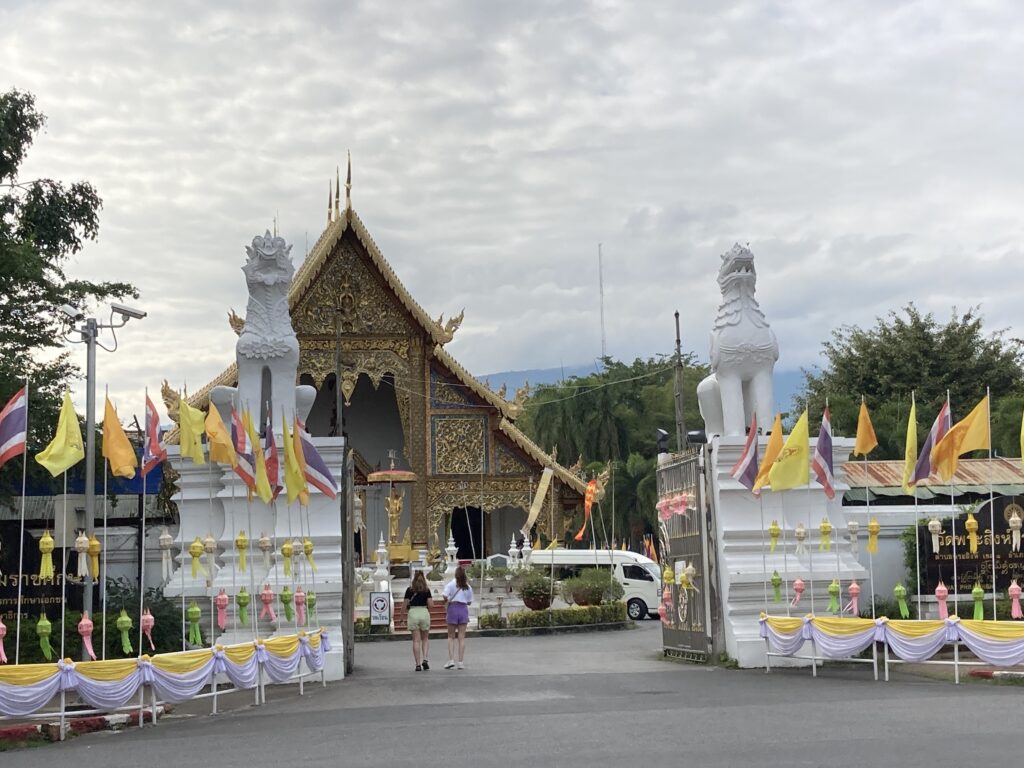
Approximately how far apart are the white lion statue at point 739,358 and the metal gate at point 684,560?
692 millimetres

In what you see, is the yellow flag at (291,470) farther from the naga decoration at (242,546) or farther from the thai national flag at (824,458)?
the thai national flag at (824,458)

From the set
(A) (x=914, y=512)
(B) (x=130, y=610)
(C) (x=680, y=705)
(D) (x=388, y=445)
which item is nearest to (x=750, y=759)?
(C) (x=680, y=705)

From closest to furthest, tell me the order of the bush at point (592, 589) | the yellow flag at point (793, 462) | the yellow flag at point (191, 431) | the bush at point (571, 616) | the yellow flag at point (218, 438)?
the yellow flag at point (218, 438) → the yellow flag at point (191, 431) → the yellow flag at point (793, 462) → the bush at point (571, 616) → the bush at point (592, 589)

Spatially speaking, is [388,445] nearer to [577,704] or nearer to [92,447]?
[92,447]

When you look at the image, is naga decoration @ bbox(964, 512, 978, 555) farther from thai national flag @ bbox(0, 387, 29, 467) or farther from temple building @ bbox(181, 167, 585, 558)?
temple building @ bbox(181, 167, 585, 558)

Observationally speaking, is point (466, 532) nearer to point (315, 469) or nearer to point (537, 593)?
point (537, 593)

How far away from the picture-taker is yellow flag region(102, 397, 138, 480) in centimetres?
1355

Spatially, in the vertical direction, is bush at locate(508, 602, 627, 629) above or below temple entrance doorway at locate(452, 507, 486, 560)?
below

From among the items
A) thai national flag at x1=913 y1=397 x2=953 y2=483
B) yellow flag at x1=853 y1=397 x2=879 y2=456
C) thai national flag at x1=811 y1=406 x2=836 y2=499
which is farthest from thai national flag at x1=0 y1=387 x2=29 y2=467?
thai national flag at x1=913 y1=397 x2=953 y2=483

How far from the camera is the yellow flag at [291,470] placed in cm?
1502

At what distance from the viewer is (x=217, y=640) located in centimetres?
1550

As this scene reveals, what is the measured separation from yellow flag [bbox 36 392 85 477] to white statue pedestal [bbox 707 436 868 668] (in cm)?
728

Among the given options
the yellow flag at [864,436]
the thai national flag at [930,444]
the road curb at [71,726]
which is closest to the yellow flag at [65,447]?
the road curb at [71,726]

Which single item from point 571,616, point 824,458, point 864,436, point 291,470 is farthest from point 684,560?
point 571,616
